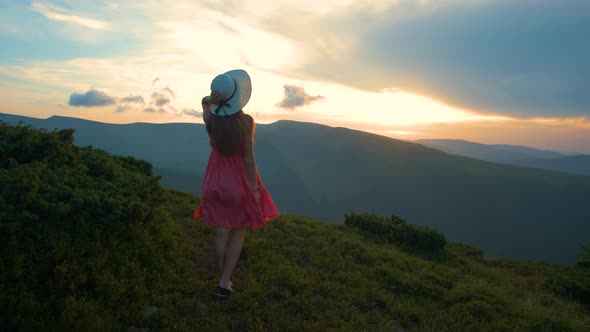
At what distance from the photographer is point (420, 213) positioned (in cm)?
9131

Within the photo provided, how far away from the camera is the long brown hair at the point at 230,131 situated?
4.41 m

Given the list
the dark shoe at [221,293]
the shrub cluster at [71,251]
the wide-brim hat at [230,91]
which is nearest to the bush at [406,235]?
the dark shoe at [221,293]

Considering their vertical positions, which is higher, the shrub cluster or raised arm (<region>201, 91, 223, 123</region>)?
raised arm (<region>201, 91, 223, 123</region>)

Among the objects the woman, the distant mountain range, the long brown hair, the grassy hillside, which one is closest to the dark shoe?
the woman

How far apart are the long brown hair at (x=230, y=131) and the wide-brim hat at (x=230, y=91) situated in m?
0.07

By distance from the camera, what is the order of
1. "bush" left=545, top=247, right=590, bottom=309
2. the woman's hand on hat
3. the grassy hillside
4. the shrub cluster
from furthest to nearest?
1. "bush" left=545, top=247, right=590, bottom=309
2. the woman's hand on hat
3. the grassy hillside
4. the shrub cluster

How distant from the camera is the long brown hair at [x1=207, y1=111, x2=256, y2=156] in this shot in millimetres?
4410

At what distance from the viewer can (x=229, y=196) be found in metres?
4.55

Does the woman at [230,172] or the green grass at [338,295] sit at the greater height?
the woman at [230,172]

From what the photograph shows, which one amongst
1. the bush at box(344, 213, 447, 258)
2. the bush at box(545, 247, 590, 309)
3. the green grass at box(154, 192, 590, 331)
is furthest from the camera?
the bush at box(344, 213, 447, 258)

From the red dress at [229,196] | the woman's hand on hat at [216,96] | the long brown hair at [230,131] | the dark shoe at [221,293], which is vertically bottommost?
the dark shoe at [221,293]

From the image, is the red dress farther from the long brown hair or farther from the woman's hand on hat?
the woman's hand on hat

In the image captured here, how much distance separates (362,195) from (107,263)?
10996 centimetres

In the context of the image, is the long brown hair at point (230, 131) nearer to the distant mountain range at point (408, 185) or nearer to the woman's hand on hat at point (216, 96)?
the woman's hand on hat at point (216, 96)
